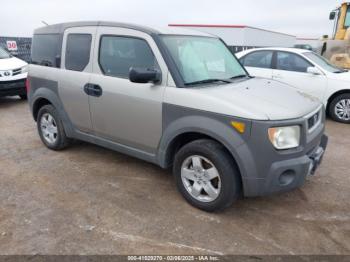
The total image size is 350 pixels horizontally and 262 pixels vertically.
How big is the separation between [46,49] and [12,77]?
4.30 metres

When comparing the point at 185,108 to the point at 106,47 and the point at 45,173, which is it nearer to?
the point at 106,47

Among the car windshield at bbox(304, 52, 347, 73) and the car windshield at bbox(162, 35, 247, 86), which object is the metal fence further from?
the car windshield at bbox(162, 35, 247, 86)

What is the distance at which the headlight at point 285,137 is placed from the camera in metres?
2.87

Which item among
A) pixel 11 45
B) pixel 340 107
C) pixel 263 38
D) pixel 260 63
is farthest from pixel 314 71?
pixel 263 38

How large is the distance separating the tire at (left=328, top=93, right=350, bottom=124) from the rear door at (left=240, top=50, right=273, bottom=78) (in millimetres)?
1471

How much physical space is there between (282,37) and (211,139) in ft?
80.7

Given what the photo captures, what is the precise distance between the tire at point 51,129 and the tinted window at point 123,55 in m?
1.26

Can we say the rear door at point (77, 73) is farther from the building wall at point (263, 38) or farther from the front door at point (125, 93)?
the building wall at point (263, 38)

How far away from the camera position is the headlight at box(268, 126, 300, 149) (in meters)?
2.87

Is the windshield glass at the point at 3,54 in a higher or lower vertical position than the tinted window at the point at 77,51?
lower

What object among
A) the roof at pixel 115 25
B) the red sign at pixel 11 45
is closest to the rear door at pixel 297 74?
the roof at pixel 115 25

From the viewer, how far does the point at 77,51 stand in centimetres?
430

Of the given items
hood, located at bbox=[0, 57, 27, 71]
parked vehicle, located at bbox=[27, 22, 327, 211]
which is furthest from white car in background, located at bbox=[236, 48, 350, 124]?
hood, located at bbox=[0, 57, 27, 71]

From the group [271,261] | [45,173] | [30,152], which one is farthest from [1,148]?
[271,261]
